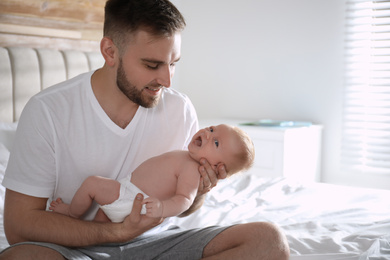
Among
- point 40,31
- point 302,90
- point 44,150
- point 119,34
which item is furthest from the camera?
point 302,90

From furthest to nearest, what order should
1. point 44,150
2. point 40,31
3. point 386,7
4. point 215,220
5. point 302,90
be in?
point 302,90
point 386,7
point 40,31
point 215,220
point 44,150

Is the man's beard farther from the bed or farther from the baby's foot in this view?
the bed

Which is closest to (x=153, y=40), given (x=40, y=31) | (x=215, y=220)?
(x=215, y=220)

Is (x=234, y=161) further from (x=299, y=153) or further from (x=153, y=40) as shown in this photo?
(x=299, y=153)

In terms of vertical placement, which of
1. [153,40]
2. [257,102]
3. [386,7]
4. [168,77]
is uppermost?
[386,7]

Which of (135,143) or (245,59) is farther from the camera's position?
(245,59)

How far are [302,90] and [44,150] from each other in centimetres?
260

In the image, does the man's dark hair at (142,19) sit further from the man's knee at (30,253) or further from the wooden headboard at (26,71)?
the wooden headboard at (26,71)

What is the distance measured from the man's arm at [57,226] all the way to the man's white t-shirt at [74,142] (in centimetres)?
4

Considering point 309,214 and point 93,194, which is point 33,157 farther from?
point 309,214

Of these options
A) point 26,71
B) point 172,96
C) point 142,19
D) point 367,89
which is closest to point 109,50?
point 142,19

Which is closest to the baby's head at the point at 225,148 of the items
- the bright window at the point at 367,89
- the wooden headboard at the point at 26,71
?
the wooden headboard at the point at 26,71

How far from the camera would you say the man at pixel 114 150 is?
1405mm

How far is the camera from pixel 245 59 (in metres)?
3.95
